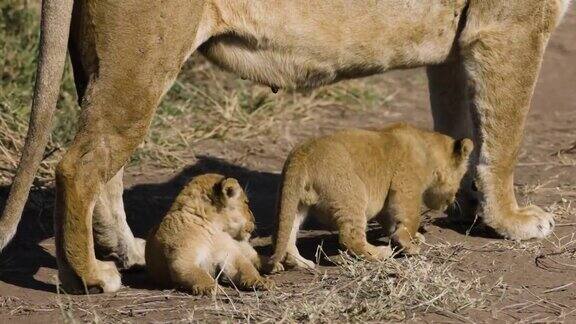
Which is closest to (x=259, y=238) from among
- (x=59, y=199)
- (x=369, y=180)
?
(x=369, y=180)

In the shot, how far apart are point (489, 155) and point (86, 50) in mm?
2247

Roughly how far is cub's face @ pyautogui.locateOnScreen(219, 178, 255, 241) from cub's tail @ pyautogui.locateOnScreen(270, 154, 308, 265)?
5.8 inches

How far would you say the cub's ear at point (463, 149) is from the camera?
6.43 metres

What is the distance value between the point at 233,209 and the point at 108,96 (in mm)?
782

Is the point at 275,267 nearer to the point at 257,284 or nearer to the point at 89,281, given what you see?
the point at 257,284

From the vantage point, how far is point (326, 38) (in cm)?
635

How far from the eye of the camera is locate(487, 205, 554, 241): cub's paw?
21.3 feet

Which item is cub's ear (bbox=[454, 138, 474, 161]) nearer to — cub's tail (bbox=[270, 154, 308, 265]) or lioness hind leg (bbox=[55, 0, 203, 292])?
cub's tail (bbox=[270, 154, 308, 265])

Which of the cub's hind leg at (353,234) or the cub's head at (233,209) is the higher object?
the cub's head at (233,209)

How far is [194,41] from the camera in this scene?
5.86 m

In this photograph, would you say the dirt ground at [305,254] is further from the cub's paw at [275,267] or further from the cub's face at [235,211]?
the cub's face at [235,211]

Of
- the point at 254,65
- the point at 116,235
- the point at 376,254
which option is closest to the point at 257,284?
the point at 376,254

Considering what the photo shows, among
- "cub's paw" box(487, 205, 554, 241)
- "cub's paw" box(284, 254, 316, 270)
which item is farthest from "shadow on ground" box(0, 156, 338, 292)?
"cub's paw" box(487, 205, 554, 241)

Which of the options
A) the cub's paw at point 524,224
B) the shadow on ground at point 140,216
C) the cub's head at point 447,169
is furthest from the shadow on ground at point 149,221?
the cub's head at point 447,169
